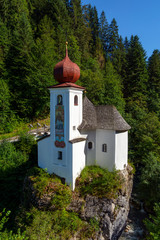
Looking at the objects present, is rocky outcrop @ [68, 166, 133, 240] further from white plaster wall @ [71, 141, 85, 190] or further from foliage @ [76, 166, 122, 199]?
white plaster wall @ [71, 141, 85, 190]

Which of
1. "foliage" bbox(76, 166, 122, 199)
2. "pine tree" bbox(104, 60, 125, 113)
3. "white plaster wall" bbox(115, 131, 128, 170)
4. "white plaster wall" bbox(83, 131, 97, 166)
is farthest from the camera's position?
"pine tree" bbox(104, 60, 125, 113)

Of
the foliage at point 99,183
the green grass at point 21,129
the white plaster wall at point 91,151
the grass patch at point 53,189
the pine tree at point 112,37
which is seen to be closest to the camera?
the grass patch at point 53,189

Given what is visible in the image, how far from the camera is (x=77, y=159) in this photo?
542 inches

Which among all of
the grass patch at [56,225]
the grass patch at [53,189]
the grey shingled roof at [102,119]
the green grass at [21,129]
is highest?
the grey shingled roof at [102,119]

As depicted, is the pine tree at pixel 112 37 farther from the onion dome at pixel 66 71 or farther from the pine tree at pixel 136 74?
the onion dome at pixel 66 71

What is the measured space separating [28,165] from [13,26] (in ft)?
76.0

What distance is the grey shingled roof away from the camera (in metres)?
14.5

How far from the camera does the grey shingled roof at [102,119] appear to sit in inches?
571

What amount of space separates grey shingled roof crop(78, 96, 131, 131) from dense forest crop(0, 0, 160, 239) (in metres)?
6.77

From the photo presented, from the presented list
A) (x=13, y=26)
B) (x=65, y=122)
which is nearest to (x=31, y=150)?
(x=65, y=122)

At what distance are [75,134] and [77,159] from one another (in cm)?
224

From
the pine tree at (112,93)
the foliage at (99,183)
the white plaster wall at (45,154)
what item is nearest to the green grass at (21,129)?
the white plaster wall at (45,154)

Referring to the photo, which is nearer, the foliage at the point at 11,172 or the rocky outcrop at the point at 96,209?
the rocky outcrop at the point at 96,209

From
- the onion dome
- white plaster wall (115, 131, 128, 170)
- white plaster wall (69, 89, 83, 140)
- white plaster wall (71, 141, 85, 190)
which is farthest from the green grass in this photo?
white plaster wall (115, 131, 128, 170)
